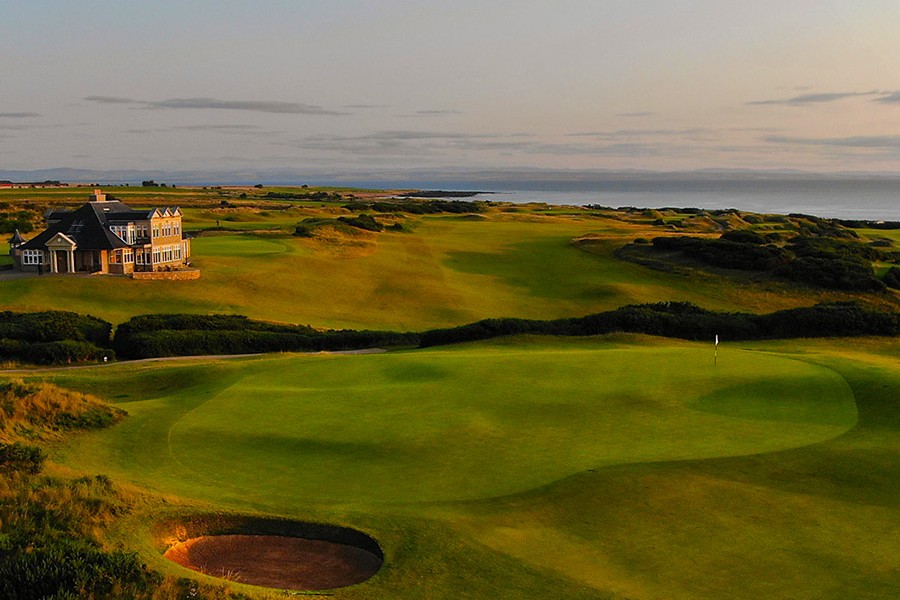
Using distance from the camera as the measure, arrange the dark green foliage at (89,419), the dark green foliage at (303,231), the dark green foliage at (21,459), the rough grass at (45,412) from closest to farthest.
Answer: the dark green foliage at (21,459) → the rough grass at (45,412) → the dark green foliage at (89,419) → the dark green foliage at (303,231)

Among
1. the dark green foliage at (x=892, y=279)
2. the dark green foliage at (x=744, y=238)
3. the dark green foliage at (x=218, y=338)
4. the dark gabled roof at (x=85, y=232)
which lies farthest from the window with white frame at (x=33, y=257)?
the dark green foliage at (x=892, y=279)

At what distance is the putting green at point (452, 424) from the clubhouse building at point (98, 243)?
28.2 meters

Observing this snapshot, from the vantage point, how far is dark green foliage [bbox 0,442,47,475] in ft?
47.8

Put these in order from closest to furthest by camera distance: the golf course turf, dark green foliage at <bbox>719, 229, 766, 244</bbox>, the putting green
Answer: the golf course turf, the putting green, dark green foliage at <bbox>719, 229, 766, 244</bbox>

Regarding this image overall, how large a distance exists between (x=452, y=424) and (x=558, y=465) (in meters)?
3.17

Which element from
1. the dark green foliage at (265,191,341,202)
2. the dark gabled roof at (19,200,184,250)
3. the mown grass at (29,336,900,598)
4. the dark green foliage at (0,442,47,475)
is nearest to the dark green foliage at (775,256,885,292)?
the mown grass at (29,336,900,598)

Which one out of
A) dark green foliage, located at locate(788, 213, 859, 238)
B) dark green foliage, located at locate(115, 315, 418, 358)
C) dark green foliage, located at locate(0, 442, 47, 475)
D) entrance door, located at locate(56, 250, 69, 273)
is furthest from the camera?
dark green foliage, located at locate(788, 213, 859, 238)

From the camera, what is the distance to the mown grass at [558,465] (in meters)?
11.4

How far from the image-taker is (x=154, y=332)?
35062mm

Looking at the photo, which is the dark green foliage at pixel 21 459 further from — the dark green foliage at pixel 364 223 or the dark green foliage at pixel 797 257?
the dark green foliage at pixel 364 223

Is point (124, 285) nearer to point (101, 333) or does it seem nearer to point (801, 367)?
point (101, 333)

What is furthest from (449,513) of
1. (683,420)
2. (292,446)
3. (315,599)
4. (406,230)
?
(406,230)

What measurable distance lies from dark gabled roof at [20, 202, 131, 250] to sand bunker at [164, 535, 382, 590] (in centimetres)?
3983

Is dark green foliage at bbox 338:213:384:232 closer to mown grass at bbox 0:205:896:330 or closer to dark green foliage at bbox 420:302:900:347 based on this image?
mown grass at bbox 0:205:896:330
